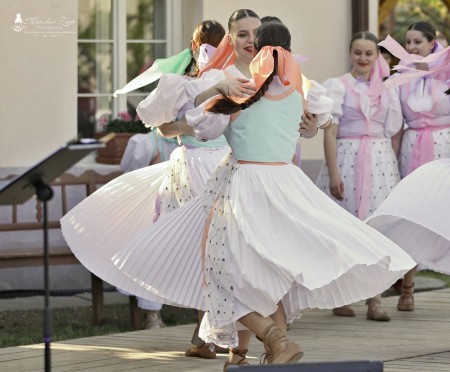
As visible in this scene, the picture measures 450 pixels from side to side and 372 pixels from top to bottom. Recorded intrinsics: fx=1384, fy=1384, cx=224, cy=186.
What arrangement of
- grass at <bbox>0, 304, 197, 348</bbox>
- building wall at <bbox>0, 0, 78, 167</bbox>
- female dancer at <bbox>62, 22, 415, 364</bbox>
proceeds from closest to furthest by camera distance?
female dancer at <bbox>62, 22, 415, 364</bbox> → grass at <bbox>0, 304, 197, 348</bbox> → building wall at <bbox>0, 0, 78, 167</bbox>

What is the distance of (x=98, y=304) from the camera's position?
29.9 feet

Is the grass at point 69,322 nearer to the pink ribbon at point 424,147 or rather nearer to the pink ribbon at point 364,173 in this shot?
the pink ribbon at point 364,173

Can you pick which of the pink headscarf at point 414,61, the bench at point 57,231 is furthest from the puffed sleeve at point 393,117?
the bench at point 57,231

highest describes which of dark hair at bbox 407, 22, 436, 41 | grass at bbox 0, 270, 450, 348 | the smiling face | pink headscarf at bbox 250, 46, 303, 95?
dark hair at bbox 407, 22, 436, 41

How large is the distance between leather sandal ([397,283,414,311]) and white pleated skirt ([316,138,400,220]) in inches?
22.9

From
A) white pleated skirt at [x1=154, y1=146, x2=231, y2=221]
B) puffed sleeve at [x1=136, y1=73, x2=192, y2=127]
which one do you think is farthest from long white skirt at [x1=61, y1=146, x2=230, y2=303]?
puffed sleeve at [x1=136, y1=73, x2=192, y2=127]

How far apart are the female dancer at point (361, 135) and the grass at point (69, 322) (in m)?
1.24

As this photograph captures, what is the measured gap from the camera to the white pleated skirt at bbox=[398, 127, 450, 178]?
30.8 feet

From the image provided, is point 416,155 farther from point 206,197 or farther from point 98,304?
point 206,197

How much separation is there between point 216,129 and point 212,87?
335mm

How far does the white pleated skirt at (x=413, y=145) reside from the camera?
9391 mm

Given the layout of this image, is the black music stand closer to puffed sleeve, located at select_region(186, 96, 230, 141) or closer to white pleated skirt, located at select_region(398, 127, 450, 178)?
puffed sleeve, located at select_region(186, 96, 230, 141)

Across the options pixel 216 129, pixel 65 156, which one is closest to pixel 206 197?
pixel 216 129

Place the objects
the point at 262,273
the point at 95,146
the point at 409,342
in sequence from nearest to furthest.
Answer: the point at 95,146, the point at 262,273, the point at 409,342
